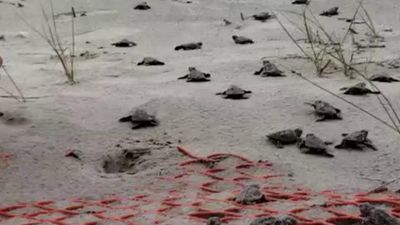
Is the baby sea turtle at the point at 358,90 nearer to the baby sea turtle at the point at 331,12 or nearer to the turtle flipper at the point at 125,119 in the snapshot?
the turtle flipper at the point at 125,119

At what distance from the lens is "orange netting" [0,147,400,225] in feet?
6.70

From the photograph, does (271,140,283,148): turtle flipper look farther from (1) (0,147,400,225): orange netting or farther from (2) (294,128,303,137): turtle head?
(1) (0,147,400,225): orange netting

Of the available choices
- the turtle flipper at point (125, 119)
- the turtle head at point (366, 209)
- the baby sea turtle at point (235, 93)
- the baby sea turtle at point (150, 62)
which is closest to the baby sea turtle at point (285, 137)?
the baby sea turtle at point (235, 93)

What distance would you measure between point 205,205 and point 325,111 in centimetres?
103

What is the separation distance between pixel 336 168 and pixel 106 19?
3.94 m

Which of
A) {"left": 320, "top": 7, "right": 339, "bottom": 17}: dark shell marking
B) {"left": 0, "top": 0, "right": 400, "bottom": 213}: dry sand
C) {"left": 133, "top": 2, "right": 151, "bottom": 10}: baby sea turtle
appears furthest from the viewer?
{"left": 133, "top": 2, "right": 151, "bottom": 10}: baby sea turtle

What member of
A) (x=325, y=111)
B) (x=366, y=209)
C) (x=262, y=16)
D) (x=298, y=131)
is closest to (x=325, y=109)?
(x=325, y=111)

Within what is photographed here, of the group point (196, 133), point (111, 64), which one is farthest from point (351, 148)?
point (111, 64)

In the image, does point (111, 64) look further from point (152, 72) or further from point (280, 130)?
point (280, 130)

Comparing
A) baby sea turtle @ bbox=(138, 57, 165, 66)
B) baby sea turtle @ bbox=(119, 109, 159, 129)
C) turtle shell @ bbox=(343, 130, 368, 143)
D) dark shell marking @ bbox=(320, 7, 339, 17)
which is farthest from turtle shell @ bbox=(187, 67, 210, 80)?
dark shell marking @ bbox=(320, 7, 339, 17)

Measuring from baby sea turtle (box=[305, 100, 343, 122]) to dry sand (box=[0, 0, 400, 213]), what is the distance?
32 mm

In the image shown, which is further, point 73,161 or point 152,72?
point 152,72

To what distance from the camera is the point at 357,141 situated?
2.63 meters

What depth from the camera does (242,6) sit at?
6535 mm
